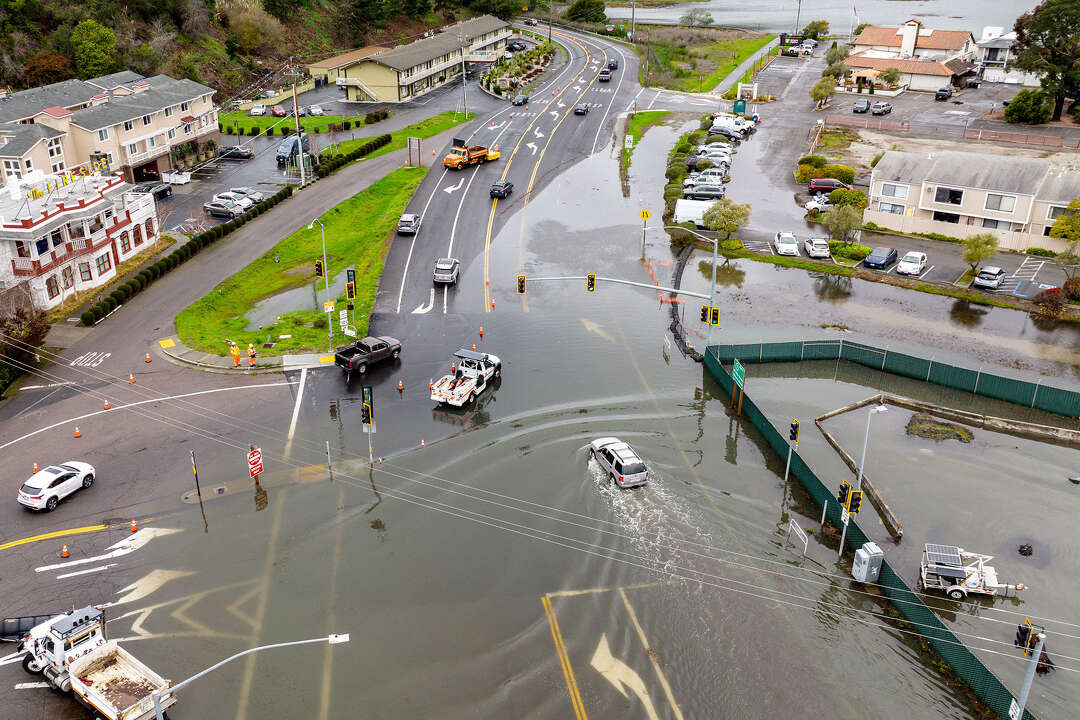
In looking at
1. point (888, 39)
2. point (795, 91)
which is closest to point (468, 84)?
point (795, 91)

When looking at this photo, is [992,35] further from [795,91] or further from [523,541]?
[523,541]

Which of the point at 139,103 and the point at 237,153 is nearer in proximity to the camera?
the point at 139,103

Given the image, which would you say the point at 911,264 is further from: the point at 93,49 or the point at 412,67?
the point at 93,49

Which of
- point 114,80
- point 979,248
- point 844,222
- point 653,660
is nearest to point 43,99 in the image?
point 114,80

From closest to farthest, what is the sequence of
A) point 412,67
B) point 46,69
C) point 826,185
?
point 826,185 → point 46,69 → point 412,67

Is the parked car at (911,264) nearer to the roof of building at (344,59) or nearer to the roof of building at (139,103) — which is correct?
the roof of building at (139,103)

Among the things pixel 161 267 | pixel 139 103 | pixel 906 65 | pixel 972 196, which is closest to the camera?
pixel 161 267
